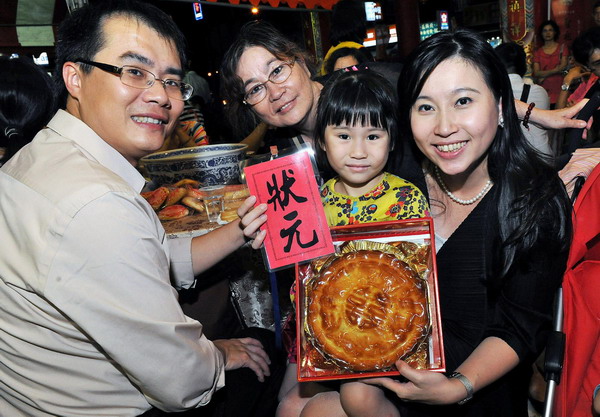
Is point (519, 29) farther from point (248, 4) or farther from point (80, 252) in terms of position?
point (80, 252)

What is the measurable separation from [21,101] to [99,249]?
1555 millimetres

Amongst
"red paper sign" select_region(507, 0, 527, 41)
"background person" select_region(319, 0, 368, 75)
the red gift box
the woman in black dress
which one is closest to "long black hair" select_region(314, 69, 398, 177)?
the woman in black dress

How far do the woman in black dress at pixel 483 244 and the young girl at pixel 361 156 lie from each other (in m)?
0.18

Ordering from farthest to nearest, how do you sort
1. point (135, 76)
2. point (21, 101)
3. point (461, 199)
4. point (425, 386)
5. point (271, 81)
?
1. point (271, 81)
2. point (21, 101)
3. point (461, 199)
4. point (135, 76)
5. point (425, 386)

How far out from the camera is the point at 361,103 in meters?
2.08

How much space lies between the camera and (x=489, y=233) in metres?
1.85

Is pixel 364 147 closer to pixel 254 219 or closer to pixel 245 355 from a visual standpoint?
pixel 254 219

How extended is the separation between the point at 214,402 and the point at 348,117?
54.8 inches

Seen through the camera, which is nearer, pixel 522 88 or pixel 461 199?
pixel 461 199

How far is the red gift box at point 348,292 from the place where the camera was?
1570 mm

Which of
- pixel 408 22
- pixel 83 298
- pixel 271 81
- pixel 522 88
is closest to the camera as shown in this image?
pixel 83 298

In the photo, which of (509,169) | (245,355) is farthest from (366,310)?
(509,169)

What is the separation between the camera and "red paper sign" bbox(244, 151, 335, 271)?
1.68m

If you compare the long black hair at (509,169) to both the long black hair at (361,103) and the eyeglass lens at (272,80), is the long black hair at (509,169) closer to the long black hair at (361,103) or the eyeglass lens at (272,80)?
the long black hair at (361,103)
